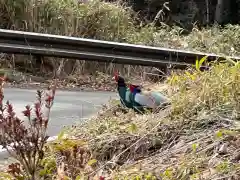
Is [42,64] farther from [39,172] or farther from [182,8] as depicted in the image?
[182,8]

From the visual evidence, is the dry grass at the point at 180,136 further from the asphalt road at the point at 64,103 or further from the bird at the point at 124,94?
the asphalt road at the point at 64,103

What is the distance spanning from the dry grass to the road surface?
5.50ft

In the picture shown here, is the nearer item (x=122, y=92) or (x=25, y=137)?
(x=25, y=137)

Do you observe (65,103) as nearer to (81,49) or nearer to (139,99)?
(81,49)

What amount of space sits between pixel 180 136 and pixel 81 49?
18.3 ft

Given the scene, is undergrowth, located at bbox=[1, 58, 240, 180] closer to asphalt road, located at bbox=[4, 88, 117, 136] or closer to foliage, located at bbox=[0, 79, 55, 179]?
foliage, located at bbox=[0, 79, 55, 179]

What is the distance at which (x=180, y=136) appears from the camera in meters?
4.19

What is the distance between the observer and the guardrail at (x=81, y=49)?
30.7ft

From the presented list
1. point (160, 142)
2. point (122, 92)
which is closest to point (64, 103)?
point (122, 92)

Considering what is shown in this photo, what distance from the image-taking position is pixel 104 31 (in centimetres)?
1225

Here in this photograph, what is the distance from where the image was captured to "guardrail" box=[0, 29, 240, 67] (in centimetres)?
936

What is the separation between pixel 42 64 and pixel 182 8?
12847 mm

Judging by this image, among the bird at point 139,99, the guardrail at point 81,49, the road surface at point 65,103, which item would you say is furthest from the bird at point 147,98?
the guardrail at point 81,49

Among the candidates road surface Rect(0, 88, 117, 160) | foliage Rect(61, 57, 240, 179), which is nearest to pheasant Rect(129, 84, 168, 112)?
foliage Rect(61, 57, 240, 179)
